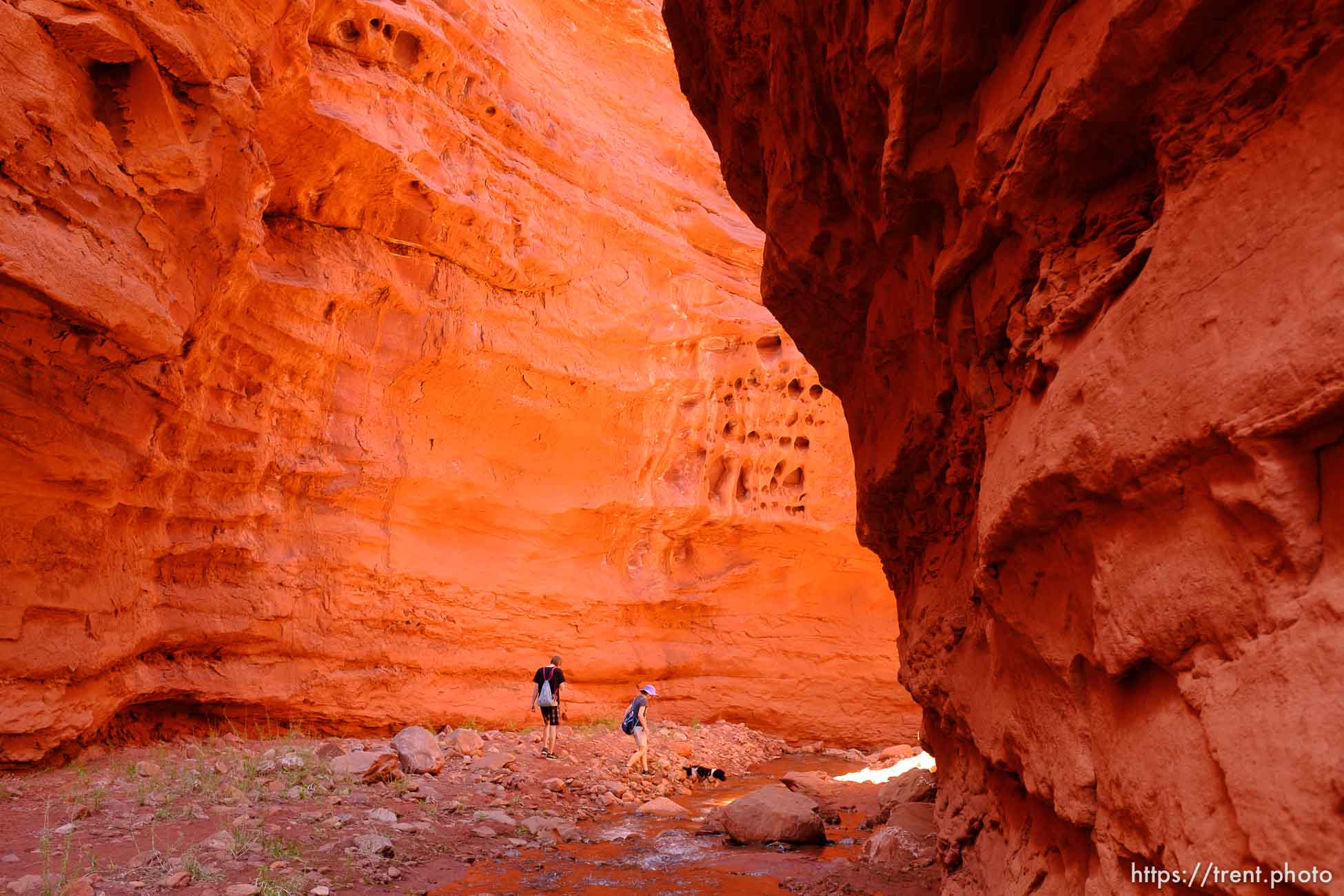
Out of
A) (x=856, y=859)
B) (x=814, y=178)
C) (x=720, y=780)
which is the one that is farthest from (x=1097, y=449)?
(x=720, y=780)

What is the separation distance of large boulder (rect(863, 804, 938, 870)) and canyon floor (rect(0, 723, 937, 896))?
15 centimetres

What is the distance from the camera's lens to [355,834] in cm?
569

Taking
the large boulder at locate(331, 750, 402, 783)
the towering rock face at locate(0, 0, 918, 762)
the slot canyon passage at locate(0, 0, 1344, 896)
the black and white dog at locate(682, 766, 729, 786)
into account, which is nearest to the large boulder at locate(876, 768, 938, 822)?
the slot canyon passage at locate(0, 0, 1344, 896)

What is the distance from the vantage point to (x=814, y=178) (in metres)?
5.38

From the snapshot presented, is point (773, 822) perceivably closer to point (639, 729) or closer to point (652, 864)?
point (652, 864)

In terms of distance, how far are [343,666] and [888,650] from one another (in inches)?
359

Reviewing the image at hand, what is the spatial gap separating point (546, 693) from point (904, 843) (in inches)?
207

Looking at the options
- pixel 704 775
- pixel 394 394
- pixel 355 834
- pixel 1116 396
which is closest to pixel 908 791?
pixel 704 775

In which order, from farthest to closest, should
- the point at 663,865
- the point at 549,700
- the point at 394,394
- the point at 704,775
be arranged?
the point at 394,394 < the point at 704,775 < the point at 549,700 < the point at 663,865

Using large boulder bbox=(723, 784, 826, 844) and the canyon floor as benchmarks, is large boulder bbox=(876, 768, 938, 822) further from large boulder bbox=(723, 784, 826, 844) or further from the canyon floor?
large boulder bbox=(723, 784, 826, 844)

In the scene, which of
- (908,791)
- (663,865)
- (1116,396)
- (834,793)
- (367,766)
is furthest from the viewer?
(834,793)

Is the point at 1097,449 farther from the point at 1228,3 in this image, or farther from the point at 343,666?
the point at 343,666

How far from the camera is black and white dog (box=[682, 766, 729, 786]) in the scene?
1027 cm

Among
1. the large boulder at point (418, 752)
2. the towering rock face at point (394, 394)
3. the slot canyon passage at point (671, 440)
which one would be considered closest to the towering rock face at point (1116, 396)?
the slot canyon passage at point (671, 440)
